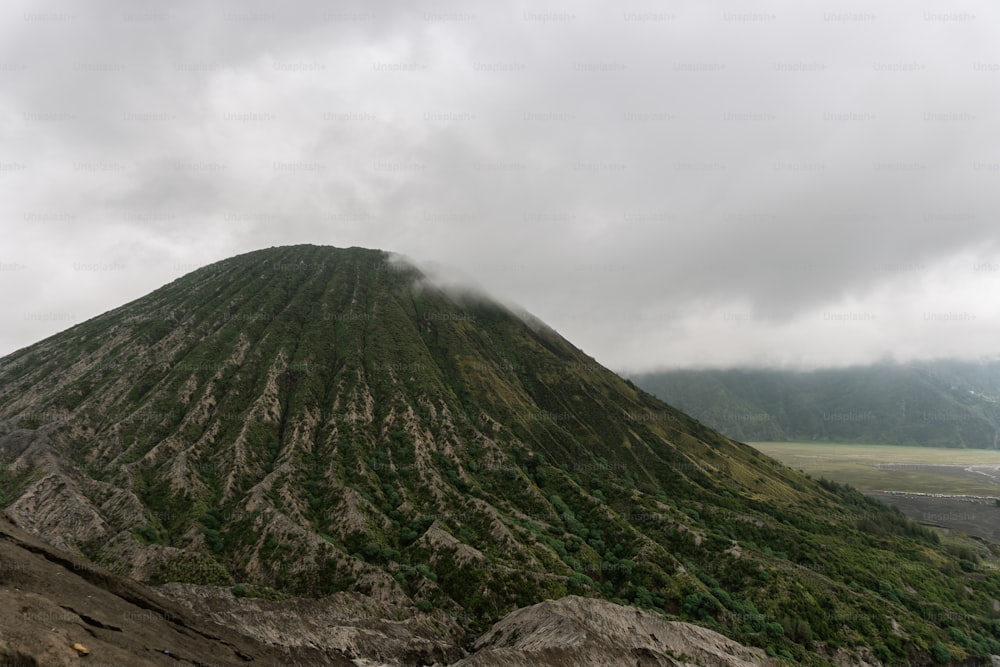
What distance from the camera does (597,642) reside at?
54844 millimetres

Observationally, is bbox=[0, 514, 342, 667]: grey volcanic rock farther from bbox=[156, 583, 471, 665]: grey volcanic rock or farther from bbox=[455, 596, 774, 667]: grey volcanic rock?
bbox=[455, 596, 774, 667]: grey volcanic rock

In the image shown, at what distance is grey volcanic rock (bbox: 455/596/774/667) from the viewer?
51.6m

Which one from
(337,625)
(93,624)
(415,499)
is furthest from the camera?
(415,499)

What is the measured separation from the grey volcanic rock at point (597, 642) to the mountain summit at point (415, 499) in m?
15.6

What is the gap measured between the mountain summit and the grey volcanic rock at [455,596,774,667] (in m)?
15.6

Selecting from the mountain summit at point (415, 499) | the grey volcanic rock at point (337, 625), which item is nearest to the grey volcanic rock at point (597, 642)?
the grey volcanic rock at point (337, 625)

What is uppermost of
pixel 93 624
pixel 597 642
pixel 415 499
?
pixel 93 624

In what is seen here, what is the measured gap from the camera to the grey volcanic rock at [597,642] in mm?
51625

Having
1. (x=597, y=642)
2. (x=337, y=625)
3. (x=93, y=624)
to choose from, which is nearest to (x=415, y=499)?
(x=337, y=625)

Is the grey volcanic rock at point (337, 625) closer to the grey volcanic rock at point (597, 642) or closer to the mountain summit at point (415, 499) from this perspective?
the mountain summit at point (415, 499)

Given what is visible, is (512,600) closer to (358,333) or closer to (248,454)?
(248,454)

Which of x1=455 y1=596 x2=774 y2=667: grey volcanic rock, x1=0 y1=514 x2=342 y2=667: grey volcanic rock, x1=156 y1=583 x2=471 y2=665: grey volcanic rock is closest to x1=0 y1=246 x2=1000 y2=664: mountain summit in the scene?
x1=156 y1=583 x2=471 y2=665: grey volcanic rock

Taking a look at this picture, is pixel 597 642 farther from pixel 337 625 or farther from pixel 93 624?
pixel 93 624

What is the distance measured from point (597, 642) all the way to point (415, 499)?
7020 centimetres
